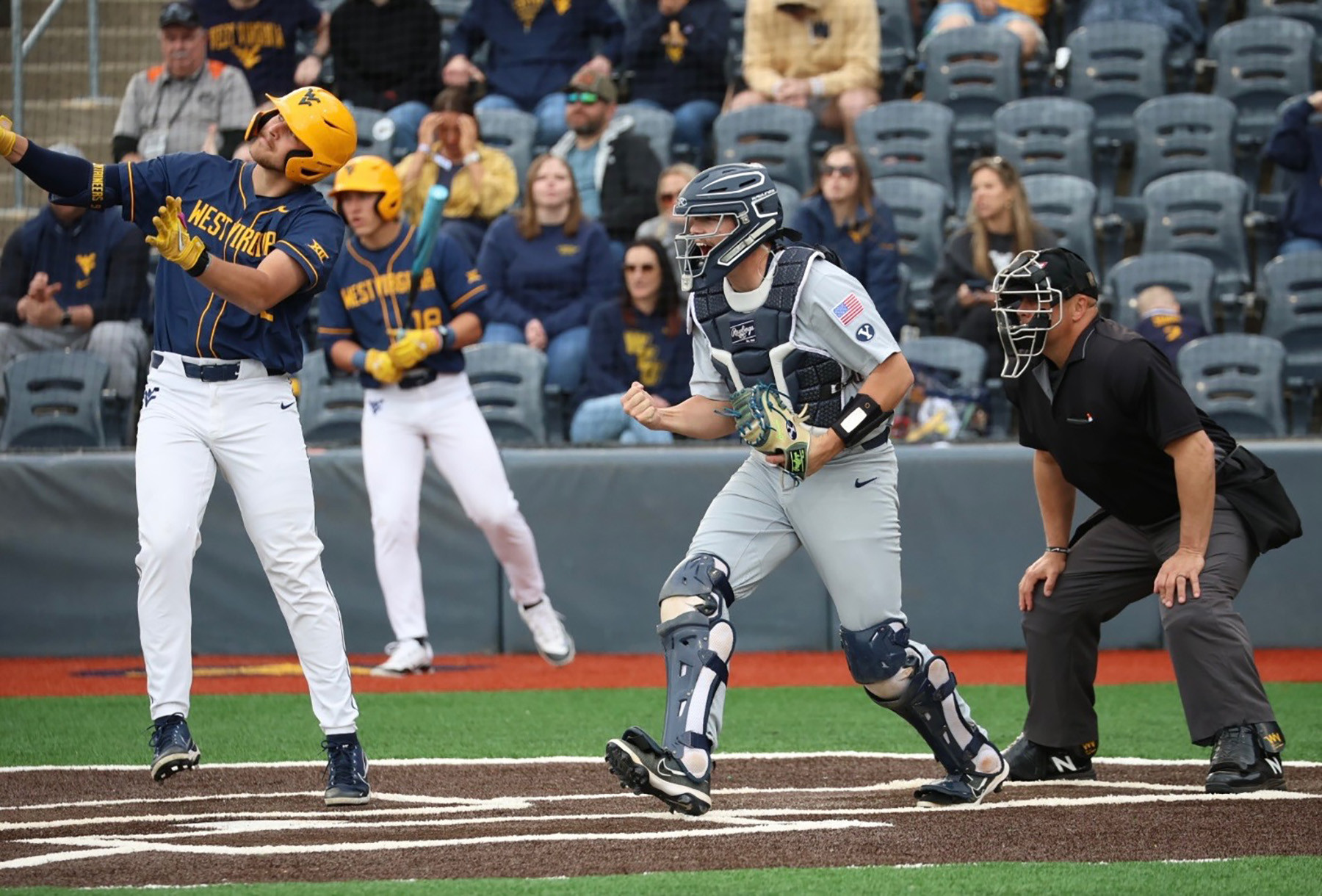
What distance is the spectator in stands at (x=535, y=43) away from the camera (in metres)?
13.3

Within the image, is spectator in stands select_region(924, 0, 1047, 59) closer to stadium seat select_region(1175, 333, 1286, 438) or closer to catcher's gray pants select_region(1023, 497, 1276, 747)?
stadium seat select_region(1175, 333, 1286, 438)

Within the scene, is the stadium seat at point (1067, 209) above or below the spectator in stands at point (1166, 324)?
above

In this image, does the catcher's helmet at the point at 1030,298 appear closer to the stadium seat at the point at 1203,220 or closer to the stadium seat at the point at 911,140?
the stadium seat at the point at 1203,220

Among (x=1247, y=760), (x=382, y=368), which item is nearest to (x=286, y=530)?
(x=1247, y=760)

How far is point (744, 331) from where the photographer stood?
4996 mm

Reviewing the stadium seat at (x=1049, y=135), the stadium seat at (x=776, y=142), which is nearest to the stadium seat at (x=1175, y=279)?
the stadium seat at (x=1049, y=135)

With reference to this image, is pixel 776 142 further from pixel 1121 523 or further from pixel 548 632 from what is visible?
pixel 1121 523

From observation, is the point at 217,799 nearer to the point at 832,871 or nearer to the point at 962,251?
the point at 832,871

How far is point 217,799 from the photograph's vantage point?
5.33m

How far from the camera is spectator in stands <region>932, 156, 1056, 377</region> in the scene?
10453 millimetres

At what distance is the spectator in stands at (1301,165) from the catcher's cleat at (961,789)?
7300 millimetres

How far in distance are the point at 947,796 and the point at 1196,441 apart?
1303 mm

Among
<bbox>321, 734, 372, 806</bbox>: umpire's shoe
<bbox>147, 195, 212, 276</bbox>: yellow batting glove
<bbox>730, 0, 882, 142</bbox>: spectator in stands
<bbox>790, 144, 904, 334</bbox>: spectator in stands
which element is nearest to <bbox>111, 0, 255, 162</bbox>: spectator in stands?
<bbox>730, 0, 882, 142</bbox>: spectator in stands

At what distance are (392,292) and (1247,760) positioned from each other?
16.1 ft
